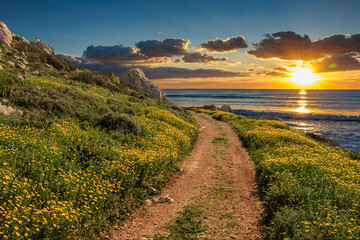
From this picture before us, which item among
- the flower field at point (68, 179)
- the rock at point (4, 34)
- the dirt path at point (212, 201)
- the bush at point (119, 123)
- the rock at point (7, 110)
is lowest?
the dirt path at point (212, 201)

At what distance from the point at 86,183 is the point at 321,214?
25.6 ft

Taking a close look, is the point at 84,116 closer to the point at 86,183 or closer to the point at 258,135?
the point at 86,183

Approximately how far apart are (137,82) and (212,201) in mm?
47829

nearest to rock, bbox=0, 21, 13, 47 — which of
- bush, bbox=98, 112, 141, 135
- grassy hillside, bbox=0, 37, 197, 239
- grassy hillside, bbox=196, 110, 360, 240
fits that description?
grassy hillside, bbox=0, 37, 197, 239

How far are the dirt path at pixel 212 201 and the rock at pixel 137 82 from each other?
134 ft

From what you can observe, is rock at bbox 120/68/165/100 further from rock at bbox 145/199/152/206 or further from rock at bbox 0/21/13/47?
rock at bbox 145/199/152/206

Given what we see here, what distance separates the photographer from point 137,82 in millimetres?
54094

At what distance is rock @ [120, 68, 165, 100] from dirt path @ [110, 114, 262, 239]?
40752mm

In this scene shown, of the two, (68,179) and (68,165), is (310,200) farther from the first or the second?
(68,165)

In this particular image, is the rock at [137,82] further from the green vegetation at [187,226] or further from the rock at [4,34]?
the green vegetation at [187,226]

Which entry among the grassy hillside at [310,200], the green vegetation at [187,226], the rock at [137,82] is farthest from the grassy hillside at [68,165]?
the rock at [137,82]

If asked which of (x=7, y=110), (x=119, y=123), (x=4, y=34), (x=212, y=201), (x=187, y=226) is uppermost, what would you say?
(x=4, y=34)

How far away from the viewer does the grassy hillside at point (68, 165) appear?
5.90 metres

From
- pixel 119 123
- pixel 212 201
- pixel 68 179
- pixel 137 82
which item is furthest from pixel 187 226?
pixel 137 82
